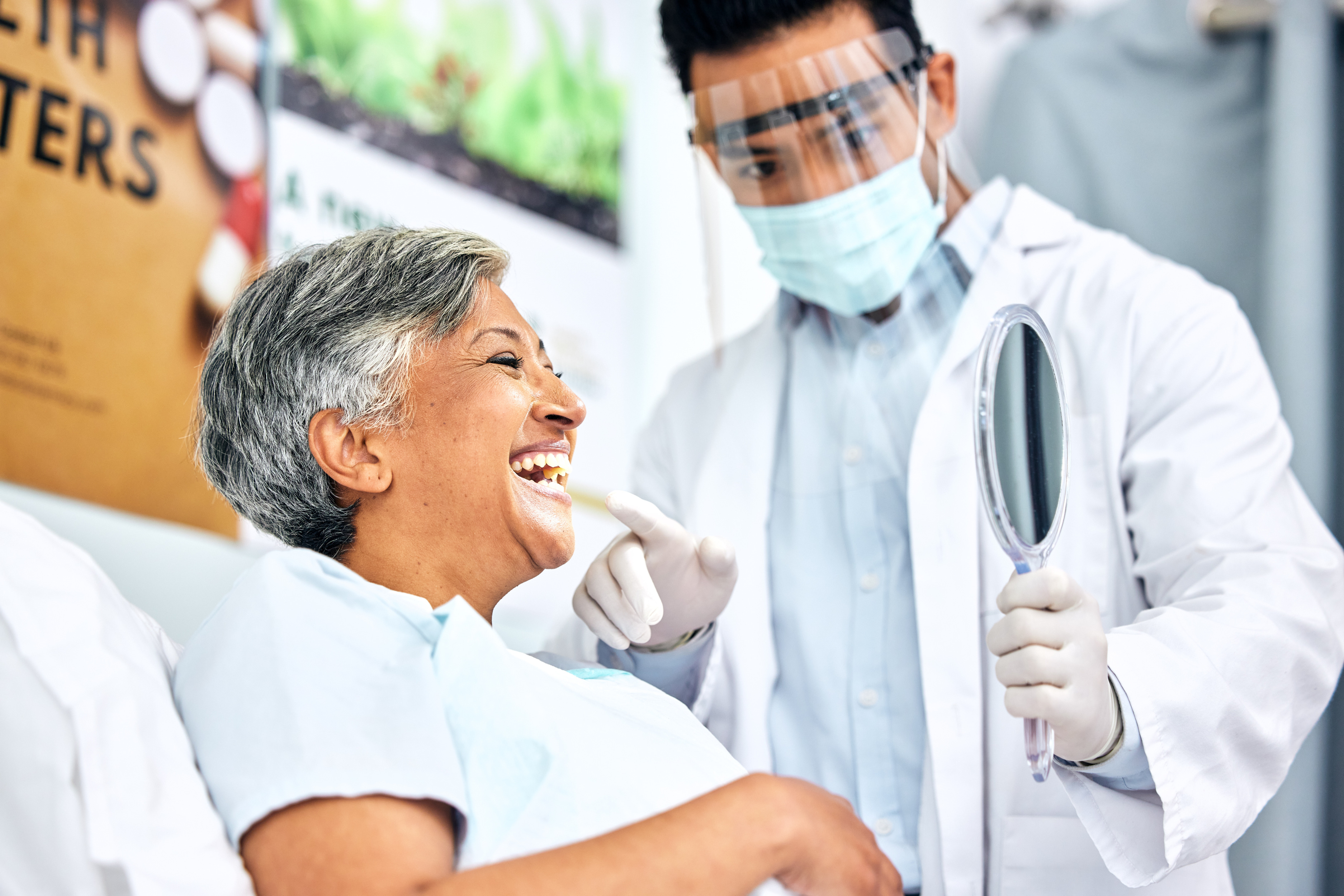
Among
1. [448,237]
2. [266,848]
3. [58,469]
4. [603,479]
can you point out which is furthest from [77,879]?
[603,479]

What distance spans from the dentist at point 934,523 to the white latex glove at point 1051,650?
34 millimetres

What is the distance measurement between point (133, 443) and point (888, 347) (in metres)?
1.05

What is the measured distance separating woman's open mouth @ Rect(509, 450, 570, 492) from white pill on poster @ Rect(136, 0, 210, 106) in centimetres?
95

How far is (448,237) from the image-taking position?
132cm

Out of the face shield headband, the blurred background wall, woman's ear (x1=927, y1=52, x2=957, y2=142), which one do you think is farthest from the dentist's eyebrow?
woman's ear (x1=927, y1=52, x2=957, y2=142)

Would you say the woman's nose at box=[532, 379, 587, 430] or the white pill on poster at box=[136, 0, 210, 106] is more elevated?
the white pill on poster at box=[136, 0, 210, 106]

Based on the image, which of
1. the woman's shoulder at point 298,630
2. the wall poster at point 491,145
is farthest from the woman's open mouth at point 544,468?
the wall poster at point 491,145

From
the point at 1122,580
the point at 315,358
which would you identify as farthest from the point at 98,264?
the point at 1122,580

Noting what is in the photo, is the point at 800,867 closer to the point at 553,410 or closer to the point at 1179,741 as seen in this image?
the point at 1179,741

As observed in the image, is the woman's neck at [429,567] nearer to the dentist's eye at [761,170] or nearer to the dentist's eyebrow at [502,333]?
the dentist's eyebrow at [502,333]

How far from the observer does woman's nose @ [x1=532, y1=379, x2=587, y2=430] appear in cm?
128

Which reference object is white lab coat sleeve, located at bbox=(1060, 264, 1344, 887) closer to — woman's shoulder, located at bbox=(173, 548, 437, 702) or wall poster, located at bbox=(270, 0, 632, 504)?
woman's shoulder, located at bbox=(173, 548, 437, 702)

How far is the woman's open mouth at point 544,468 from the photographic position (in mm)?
1268

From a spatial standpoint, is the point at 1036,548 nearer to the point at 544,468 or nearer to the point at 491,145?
the point at 544,468
